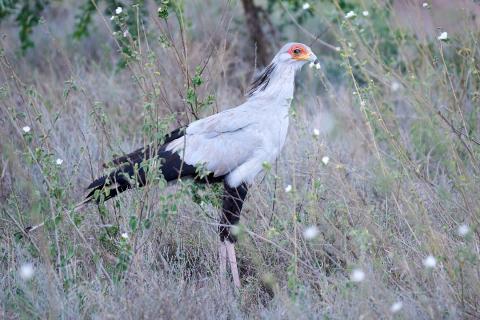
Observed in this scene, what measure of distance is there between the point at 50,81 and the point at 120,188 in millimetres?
3174

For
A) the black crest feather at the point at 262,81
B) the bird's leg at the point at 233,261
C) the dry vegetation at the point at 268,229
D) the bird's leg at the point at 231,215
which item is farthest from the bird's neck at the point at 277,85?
the bird's leg at the point at 233,261

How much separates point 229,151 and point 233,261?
1.99 ft

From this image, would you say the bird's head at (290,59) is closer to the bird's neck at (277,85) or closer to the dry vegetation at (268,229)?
the bird's neck at (277,85)

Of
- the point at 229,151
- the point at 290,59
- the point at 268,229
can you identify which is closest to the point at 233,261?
the point at 268,229

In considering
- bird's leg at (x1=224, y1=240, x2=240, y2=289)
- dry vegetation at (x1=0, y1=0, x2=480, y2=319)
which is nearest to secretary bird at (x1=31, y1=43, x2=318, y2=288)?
bird's leg at (x1=224, y1=240, x2=240, y2=289)

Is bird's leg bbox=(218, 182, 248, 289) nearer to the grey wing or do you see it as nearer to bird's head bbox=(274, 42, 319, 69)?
the grey wing

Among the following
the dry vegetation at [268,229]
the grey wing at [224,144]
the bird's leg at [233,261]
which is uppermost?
the grey wing at [224,144]

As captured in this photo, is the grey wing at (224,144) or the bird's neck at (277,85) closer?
the grey wing at (224,144)

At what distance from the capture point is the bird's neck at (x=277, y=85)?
3957 mm

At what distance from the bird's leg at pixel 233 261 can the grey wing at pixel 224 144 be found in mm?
413

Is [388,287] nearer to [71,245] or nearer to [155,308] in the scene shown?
[155,308]

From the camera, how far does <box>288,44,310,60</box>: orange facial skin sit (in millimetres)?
4020

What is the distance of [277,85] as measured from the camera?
398 centimetres

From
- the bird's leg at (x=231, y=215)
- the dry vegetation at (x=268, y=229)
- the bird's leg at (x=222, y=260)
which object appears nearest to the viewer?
the dry vegetation at (x=268, y=229)
